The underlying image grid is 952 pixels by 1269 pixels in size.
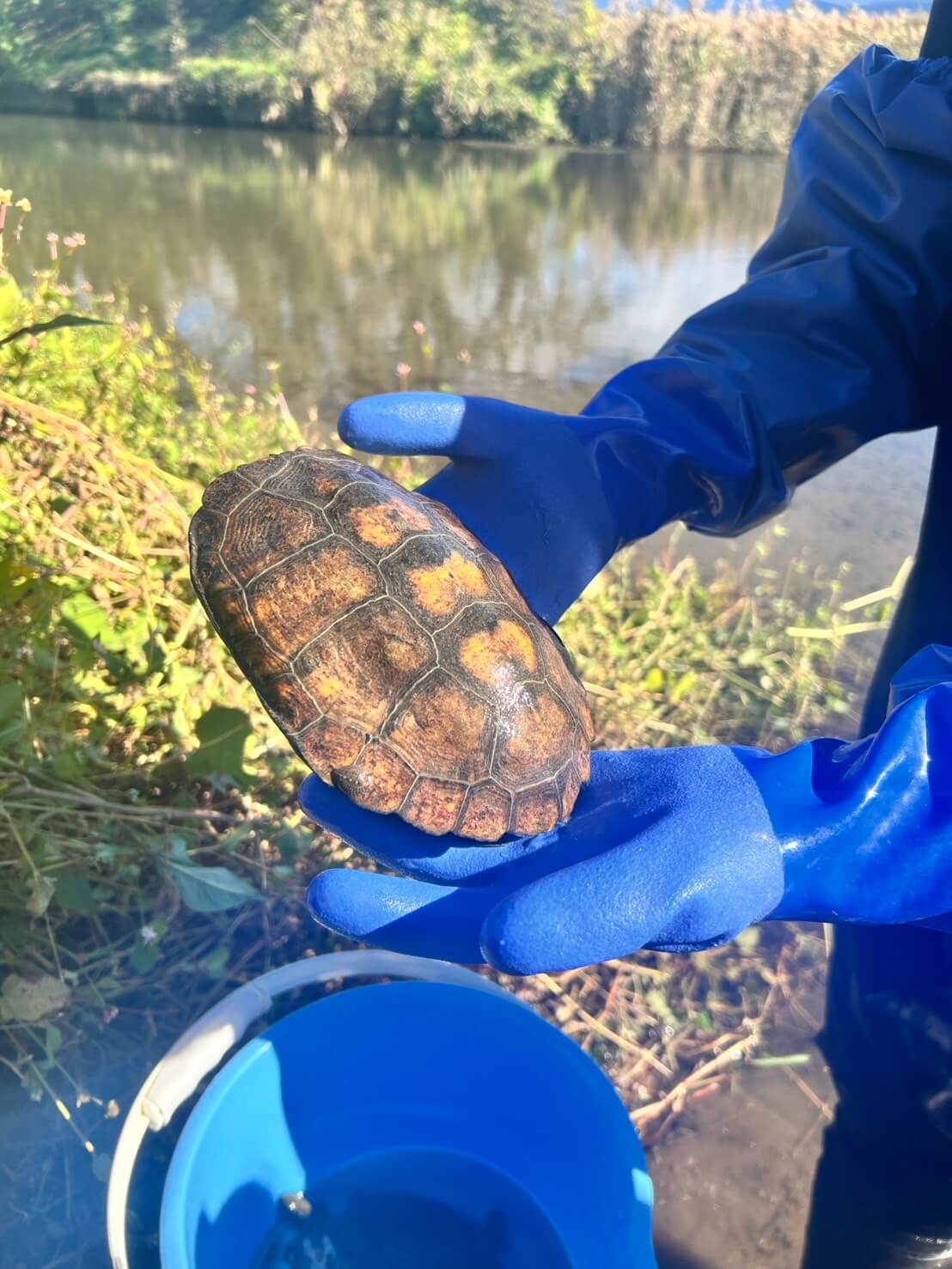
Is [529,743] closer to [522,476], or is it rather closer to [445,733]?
[445,733]

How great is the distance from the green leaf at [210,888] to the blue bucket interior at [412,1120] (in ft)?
0.90

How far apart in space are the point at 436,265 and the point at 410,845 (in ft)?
25.9

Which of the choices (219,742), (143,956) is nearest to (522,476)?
(219,742)

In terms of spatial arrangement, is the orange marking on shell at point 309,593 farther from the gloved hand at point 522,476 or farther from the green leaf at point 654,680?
the green leaf at point 654,680

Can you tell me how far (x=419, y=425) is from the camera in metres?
1.69

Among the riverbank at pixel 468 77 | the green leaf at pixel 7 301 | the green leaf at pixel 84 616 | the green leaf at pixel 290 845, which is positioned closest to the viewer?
the green leaf at pixel 7 301

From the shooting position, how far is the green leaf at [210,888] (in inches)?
65.2

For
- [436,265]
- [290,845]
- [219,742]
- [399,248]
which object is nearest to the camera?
[219,742]

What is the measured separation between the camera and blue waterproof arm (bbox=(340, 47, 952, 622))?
1611 mm

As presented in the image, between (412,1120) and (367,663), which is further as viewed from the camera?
(412,1120)

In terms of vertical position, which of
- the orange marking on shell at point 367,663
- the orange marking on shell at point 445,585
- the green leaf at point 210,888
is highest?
the orange marking on shell at point 445,585

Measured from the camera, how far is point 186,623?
208cm

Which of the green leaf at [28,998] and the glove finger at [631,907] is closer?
the glove finger at [631,907]

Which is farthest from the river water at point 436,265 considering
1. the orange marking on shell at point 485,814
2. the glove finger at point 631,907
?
the glove finger at point 631,907
